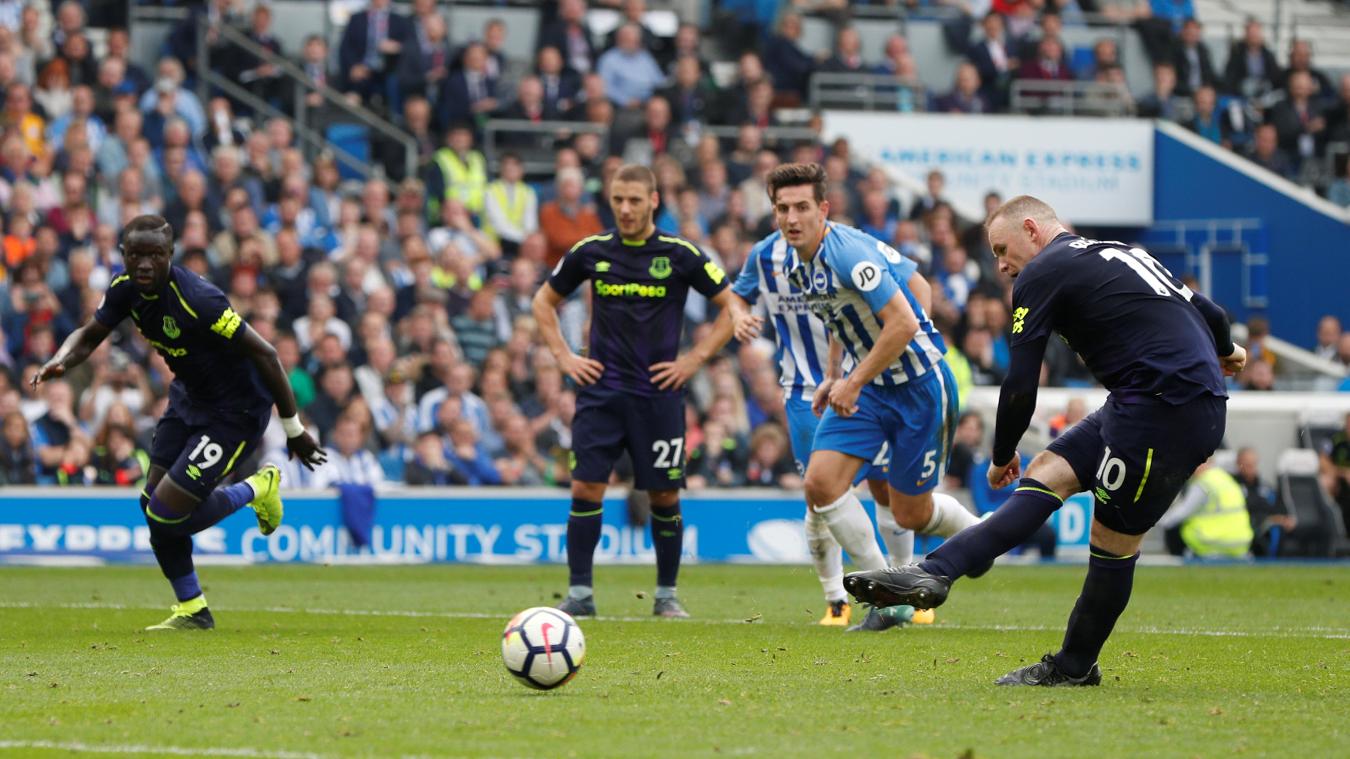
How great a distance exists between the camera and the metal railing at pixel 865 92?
27.4 m

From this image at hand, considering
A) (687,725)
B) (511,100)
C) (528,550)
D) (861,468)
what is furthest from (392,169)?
(687,725)

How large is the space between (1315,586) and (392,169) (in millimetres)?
12399

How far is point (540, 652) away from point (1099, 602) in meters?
2.16

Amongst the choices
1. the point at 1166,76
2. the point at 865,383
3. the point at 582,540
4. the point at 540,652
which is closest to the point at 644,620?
the point at 582,540

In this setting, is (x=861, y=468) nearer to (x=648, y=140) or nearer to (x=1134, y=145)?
(x=648, y=140)

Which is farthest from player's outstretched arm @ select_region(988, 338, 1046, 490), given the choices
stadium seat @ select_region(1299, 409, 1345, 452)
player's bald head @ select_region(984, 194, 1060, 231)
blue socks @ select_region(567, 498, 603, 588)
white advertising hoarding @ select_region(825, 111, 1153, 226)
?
white advertising hoarding @ select_region(825, 111, 1153, 226)

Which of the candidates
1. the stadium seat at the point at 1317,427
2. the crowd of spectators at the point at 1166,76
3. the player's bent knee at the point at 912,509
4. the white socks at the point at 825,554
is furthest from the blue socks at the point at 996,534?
the crowd of spectators at the point at 1166,76

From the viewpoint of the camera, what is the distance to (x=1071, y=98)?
2891 cm

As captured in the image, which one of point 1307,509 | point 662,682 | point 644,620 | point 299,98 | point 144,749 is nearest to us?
point 144,749

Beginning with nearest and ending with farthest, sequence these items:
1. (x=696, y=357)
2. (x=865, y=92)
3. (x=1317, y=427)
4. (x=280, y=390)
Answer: (x=280, y=390)
(x=696, y=357)
(x=1317, y=427)
(x=865, y=92)

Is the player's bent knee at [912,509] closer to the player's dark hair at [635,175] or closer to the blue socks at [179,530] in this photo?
the player's dark hair at [635,175]

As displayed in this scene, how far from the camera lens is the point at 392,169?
24.8 metres

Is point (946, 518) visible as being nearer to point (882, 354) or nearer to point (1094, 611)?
point (882, 354)

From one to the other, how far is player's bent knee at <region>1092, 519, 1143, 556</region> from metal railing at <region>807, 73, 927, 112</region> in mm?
19130
